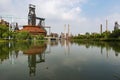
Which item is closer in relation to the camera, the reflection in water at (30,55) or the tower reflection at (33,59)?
the tower reflection at (33,59)

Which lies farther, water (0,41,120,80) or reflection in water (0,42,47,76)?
reflection in water (0,42,47,76)

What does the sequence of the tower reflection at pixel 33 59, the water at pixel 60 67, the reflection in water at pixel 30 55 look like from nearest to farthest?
the water at pixel 60 67 → the tower reflection at pixel 33 59 → the reflection in water at pixel 30 55

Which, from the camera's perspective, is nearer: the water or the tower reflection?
the water

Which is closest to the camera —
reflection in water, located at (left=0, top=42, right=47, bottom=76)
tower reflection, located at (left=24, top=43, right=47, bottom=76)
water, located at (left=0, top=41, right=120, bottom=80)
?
water, located at (left=0, top=41, right=120, bottom=80)

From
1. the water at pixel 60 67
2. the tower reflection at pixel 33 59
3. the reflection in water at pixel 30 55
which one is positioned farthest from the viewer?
the reflection in water at pixel 30 55

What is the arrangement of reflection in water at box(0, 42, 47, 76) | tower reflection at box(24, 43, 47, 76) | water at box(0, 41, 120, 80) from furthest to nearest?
reflection in water at box(0, 42, 47, 76) → tower reflection at box(24, 43, 47, 76) → water at box(0, 41, 120, 80)

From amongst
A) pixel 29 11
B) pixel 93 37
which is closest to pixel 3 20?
pixel 29 11

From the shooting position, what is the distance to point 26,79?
38.0 feet

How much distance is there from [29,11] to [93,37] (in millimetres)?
53051

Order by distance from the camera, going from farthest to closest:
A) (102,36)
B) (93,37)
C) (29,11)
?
(29,11) → (93,37) → (102,36)

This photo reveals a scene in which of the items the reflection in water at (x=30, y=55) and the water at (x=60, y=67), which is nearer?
the water at (x=60, y=67)

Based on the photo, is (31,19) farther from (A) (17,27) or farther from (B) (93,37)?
(B) (93,37)

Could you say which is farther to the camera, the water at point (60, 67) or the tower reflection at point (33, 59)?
the tower reflection at point (33, 59)

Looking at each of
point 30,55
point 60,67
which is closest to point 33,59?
point 30,55
